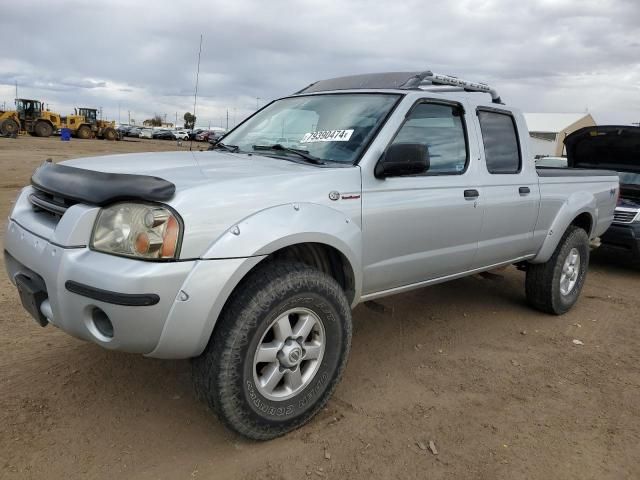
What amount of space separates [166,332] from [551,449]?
204cm

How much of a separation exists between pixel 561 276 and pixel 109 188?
161 inches

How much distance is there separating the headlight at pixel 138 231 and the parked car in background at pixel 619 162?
659cm

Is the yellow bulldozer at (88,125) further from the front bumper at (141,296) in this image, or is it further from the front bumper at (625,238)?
the front bumper at (141,296)

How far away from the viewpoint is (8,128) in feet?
102

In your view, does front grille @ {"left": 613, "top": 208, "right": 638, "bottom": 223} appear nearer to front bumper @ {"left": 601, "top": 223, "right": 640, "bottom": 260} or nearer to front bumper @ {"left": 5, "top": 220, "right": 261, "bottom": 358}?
front bumper @ {"left": 601, "top": 223, "right": 640, "bottom": 260}

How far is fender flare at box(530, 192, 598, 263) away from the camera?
4.63m

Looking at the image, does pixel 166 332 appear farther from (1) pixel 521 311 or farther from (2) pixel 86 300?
(1) pixel 521 311

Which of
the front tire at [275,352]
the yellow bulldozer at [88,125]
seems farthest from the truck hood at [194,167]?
the yellow bulldozer at [88,125]

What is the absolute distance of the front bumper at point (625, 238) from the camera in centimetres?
685

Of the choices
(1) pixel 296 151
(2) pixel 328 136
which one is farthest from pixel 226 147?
(2) pixel 328 136

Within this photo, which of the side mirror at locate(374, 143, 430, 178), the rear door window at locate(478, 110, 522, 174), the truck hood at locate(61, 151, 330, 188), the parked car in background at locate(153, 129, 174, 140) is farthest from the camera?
the parked car in background at locate(153, 129, 174, 140)

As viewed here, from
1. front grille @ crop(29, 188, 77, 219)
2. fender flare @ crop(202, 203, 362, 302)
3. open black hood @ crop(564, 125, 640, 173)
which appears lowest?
fender flare @ crop(202, 203, 362, 302)

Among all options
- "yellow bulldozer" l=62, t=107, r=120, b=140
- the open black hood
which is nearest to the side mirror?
the open black hood

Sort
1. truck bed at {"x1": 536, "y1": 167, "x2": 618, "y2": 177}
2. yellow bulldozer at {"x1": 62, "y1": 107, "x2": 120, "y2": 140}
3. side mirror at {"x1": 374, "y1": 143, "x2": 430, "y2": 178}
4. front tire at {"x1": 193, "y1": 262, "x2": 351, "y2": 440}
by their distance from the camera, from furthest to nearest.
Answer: yellow bulldozer at {"x1": 62, "y1": 107, "x2": 120, "y2": 140} < truck bed at {"x1": 536, "y1": 167, "x2": 618, "y2": 177} < side mirror at {"x1": 374, "y1": 143, "x2": 430, "y2": 178} < front tire at {"x1": 193, "y1": 262, "x2": 351, "y2": 440}
